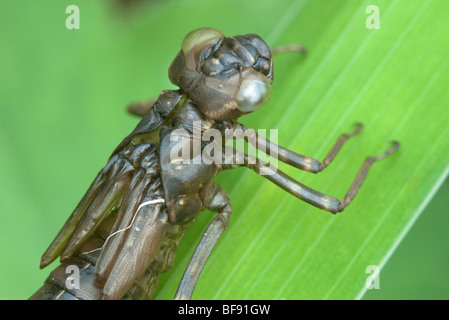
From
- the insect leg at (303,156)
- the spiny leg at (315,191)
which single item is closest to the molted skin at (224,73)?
the insect leg at (303,156)

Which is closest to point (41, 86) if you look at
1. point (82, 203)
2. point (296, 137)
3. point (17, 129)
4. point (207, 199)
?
point (17, 129)

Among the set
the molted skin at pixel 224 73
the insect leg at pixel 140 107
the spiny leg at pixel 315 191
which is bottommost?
the insect leg at pixel 140 107

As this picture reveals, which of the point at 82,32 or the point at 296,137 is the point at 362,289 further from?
the point at 82,32

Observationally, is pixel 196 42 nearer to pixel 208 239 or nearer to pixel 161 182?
pixel 161 182

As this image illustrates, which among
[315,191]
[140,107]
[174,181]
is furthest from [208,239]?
[140,107]

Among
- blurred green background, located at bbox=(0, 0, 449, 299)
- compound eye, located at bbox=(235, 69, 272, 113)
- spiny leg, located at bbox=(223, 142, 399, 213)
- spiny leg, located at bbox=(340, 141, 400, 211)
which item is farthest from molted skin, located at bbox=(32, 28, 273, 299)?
spiny leg, located at bbox=(340, 141, 400, 211)

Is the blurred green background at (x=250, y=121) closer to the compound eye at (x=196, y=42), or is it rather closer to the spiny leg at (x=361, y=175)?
the spiny leg at (x=361, y=175)
